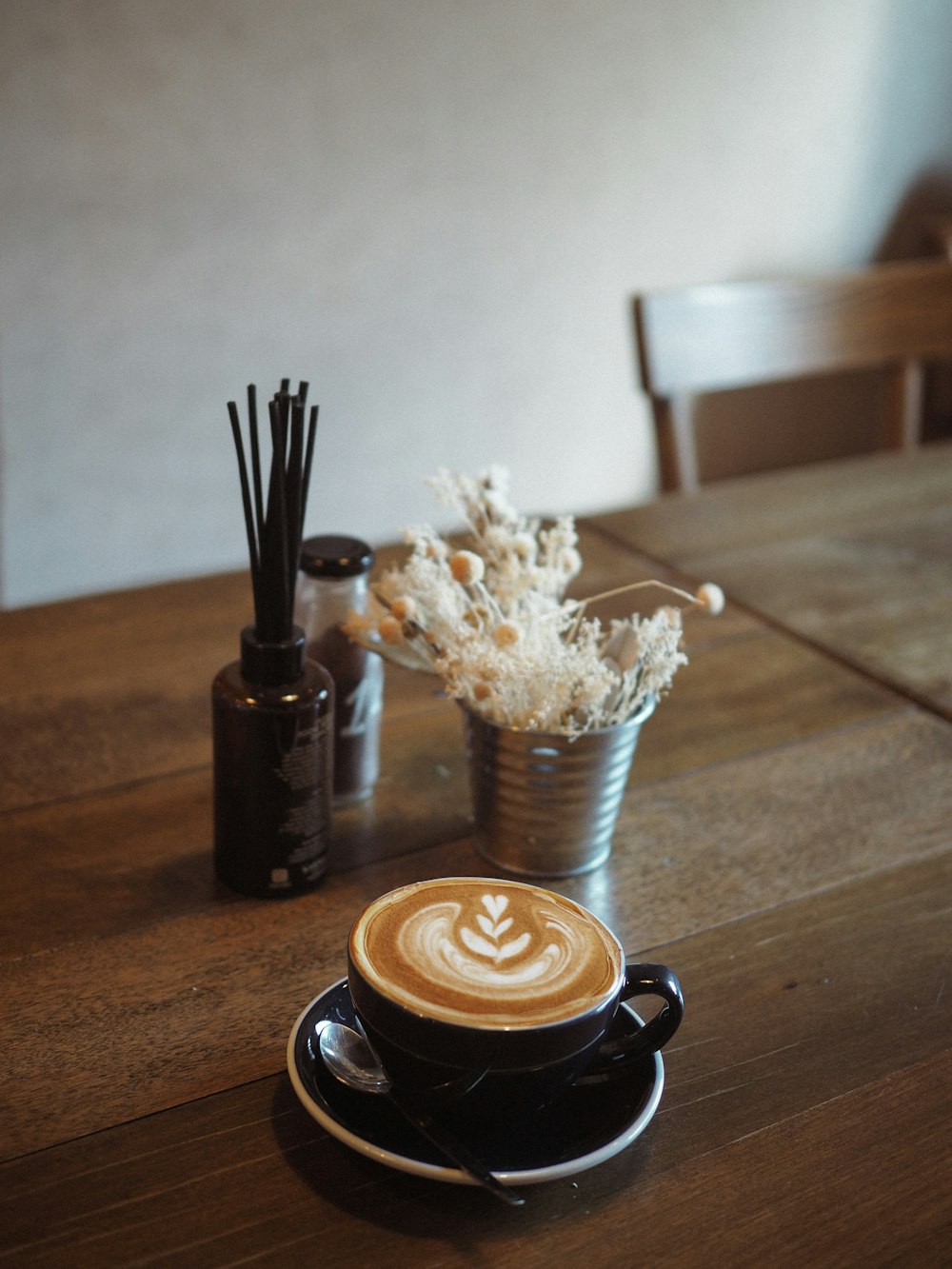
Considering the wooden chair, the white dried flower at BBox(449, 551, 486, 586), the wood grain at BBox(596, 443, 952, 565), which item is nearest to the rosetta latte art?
the white dried flower at BBox(449, 551, 486, 586)

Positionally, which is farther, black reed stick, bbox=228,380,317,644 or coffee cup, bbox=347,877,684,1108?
black reed stick, bbox=228,380,317,644

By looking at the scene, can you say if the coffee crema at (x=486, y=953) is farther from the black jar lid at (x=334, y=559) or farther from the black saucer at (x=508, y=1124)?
the black jar lid at (x=334, y=559)

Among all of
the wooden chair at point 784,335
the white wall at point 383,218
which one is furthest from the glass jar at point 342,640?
the white wall at point 383,218

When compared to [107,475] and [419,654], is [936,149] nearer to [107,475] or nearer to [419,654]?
[107,475]

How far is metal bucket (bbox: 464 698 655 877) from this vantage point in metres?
0.75

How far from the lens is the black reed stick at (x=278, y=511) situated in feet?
2.14

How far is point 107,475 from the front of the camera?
2453 mm

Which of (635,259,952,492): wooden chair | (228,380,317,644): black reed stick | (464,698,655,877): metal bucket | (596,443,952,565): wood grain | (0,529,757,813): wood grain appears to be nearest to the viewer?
(228,380,317,644): black reed stick

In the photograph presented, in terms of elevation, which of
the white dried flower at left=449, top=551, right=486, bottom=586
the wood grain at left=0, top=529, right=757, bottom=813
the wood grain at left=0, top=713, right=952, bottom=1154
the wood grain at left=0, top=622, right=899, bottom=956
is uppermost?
the white dried flower at left=449, top=551, right=486, bottom=586

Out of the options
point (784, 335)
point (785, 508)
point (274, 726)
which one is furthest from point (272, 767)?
point (784, 335)

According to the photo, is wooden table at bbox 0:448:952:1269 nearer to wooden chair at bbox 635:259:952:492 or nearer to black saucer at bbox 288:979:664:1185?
black saucer at bbox 288:979:664:1185

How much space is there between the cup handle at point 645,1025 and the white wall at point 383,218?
6.67ft

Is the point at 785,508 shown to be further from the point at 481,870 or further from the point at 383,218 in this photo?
the point at 383,218

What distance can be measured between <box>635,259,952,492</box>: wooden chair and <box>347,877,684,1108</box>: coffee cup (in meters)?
1.06
